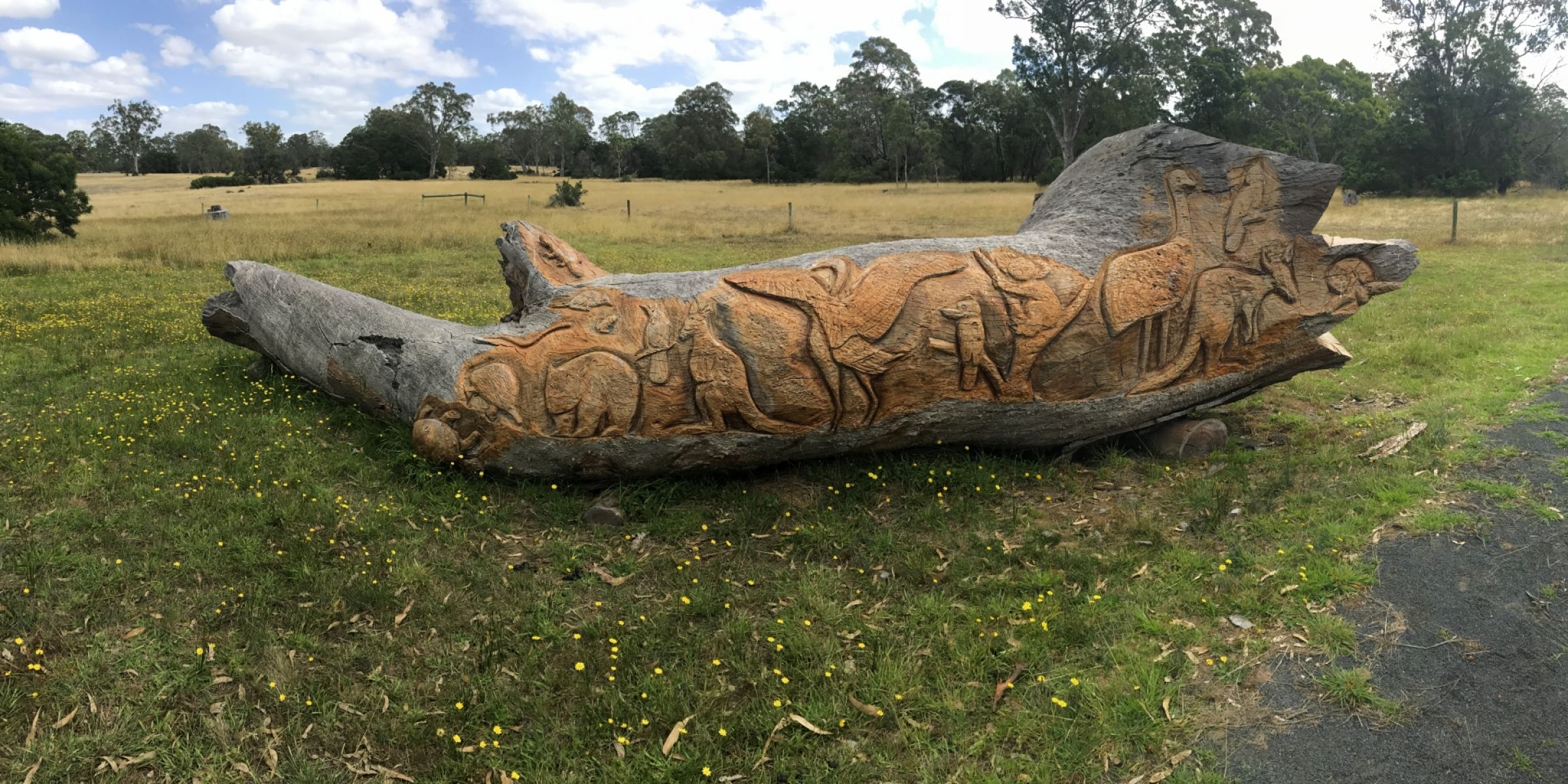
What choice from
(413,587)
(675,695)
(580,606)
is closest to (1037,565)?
(675,695)

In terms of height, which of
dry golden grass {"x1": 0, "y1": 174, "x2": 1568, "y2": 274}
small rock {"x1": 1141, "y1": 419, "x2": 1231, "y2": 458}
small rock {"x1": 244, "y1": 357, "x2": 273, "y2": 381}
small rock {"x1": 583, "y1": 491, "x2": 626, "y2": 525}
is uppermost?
dry golden grass {"x1": 0, "y1": 174, "x2": 1568, "y2": 274}

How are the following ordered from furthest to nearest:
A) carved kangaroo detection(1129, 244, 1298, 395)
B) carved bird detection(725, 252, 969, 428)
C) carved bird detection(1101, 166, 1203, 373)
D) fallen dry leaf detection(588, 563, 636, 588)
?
carved kangaroo detection(1129, 244, 1298, 395), carved bird detection(1101, 166, 1203, 373), carved bird detection(725, 252, 969, 428), fallen dry leaf detection(588, 563, 636, 588)

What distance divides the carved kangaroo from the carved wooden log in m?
0.01

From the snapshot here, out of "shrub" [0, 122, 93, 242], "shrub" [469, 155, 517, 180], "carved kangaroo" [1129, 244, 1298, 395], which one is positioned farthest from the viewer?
"shrub" [469, 155, 517, 180]

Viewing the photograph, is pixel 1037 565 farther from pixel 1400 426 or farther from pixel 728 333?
pixel 1400 426

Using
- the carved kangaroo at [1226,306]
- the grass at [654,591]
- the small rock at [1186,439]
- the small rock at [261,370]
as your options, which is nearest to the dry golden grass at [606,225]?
the small rock at [261,370]

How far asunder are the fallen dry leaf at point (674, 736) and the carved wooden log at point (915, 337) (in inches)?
86.4

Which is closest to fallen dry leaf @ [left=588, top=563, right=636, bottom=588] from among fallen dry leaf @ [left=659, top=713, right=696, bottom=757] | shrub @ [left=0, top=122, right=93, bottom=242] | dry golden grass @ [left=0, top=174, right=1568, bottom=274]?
fallen dry leaf @ [left=659, top=713, right=696, bottom=757]

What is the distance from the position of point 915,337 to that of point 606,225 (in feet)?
70.2

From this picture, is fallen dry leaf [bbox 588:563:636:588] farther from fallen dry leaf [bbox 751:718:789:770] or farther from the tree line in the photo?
the tree line

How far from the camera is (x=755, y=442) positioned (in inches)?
217

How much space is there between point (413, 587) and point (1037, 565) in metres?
3.44

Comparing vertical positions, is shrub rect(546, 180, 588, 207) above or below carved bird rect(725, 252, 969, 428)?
above

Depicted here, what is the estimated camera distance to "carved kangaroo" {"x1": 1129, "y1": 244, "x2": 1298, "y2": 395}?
579 cm
